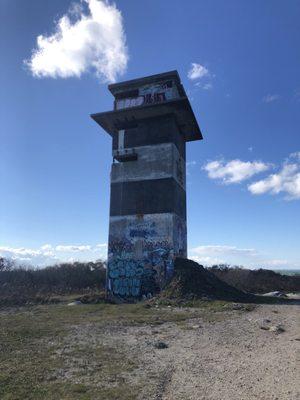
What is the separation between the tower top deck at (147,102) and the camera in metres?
28.2

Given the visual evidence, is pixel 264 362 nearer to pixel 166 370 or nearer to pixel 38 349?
pixel 166 370

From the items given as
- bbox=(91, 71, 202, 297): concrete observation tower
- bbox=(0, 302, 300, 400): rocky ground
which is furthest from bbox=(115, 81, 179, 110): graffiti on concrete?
bbox=(0, 302, 300, 400): rocky ground

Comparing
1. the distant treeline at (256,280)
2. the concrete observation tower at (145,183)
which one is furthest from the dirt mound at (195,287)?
the distant treeline at (256,280)

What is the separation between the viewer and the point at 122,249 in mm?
28219

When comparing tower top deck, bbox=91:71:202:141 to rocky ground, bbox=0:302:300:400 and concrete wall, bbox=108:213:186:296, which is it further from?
rocky ground, bbox=0:302:300:400

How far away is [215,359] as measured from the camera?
951 centimetres

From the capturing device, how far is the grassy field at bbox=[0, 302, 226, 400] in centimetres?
717

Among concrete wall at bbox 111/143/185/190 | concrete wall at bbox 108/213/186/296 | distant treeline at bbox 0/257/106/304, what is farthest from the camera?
distant treeline at bbox 0/257/106/304

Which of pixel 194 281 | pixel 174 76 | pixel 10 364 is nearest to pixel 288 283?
pixel 194 281

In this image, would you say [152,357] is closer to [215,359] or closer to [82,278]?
[215,359]

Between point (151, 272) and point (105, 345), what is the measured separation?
15.9 meters

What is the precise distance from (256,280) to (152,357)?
113ft

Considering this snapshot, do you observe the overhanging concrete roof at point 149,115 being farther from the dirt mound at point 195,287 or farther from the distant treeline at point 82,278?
the distant treeline at point 82,278

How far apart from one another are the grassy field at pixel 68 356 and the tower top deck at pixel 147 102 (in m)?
15.5
